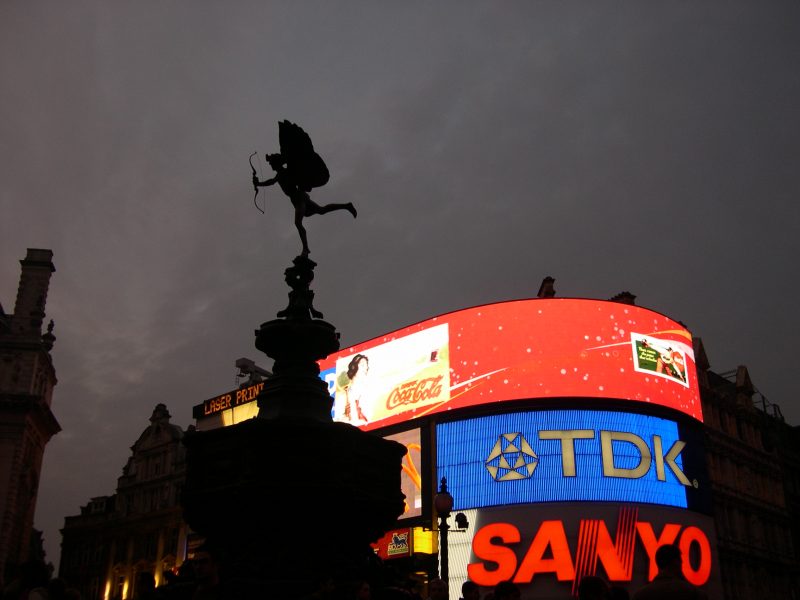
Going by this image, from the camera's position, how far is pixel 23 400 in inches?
1791

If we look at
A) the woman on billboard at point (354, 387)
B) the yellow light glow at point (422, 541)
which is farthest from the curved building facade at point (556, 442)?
the woman on billboard at point (354, 387)

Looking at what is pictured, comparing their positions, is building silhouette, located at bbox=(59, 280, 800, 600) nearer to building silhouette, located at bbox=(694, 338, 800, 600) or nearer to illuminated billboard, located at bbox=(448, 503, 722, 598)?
building silhouette, located at bbox=(694, 338, 800, 600)

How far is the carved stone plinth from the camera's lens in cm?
778

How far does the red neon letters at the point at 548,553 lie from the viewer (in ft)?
115

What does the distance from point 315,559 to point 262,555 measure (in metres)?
0.56

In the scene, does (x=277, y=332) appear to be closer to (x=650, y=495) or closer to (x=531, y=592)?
(x=531, y=592)

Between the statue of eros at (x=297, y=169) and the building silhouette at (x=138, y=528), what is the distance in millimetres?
46326

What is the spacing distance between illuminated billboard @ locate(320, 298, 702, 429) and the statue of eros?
29.8 m

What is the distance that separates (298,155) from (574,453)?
30293 millimetres

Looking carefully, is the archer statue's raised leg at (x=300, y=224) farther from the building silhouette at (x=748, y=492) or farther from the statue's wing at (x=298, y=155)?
the building silhouette at (x=748, y=492)

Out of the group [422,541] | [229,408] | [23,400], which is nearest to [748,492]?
[422,541]

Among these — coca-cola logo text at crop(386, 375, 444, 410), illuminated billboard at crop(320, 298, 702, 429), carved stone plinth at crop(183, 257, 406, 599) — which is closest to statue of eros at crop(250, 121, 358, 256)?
carved stone plinth at crop(183, 257, 406, 599)

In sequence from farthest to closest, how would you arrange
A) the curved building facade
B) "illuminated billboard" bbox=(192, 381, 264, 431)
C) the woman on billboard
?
"illuminated billboard" bbox=(192, 381, 264, 431), the woman on billboard, the curved building facade

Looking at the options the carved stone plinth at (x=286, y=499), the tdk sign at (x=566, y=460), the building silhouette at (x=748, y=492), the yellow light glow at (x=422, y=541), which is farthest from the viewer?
the building silhouette at (x=748, y=492)
